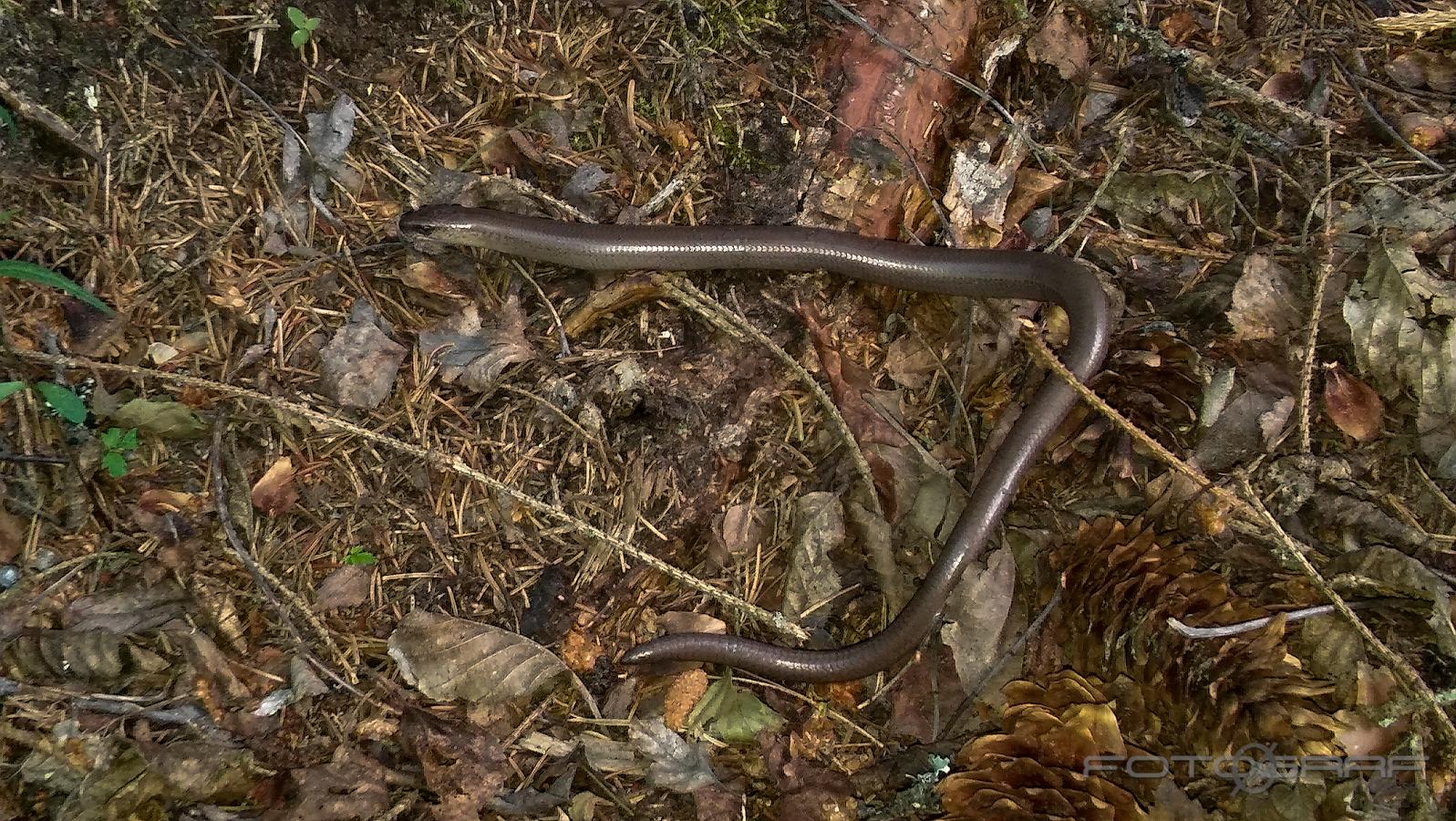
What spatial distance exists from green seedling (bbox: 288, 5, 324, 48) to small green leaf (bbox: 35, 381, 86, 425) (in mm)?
1434

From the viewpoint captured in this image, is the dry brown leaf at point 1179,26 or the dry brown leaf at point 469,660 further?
the dry brown leaf at point 1179,26

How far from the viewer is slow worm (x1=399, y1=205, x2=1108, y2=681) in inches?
112

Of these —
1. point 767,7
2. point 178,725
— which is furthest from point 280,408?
point 767,7

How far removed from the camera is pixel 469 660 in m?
2.69

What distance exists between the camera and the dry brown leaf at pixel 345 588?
2.75 metres

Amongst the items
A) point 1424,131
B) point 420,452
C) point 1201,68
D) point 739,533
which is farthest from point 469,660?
point 1424,131

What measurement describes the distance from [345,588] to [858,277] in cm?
222

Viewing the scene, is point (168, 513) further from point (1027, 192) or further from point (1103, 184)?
point (1103, 184)

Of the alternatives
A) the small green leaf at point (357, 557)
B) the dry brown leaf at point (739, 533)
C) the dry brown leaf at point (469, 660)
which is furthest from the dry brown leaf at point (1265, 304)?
the small green leaf at point (357, 557)

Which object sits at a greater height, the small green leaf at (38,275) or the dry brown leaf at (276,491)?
the small green leaf at (38,275)

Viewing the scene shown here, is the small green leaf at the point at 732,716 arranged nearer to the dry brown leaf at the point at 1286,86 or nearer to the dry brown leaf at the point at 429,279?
the dry brown leaf at the point at 429,279

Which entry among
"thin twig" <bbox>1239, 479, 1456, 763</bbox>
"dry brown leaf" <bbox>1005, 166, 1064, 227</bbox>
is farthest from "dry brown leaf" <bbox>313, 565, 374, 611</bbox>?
"thin twig" <bbox>1239, 479, 1456, 763</bbox>

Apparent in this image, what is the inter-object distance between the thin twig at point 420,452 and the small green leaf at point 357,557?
38 cm

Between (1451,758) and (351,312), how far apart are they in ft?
12.1
